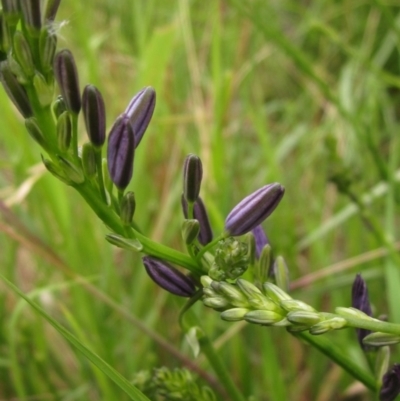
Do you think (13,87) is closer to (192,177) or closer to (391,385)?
(192,177)

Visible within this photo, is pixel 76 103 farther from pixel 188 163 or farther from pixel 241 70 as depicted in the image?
pixel 241 70

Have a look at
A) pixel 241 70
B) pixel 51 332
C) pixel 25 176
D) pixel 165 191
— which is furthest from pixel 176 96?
pixel 51 332

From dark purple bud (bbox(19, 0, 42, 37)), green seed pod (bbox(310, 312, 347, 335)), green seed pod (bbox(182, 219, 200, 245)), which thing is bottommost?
green seed pod (bbox(310, 312, 347, 335))

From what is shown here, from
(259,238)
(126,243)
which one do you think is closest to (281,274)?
(259,238)

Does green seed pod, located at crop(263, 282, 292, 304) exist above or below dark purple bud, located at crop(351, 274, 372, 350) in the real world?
above

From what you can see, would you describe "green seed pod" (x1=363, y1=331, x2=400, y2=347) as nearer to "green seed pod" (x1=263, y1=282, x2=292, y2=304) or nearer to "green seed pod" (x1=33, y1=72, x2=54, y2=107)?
"green seed pod" (x1=263, y1=282, x2=292, y2=304)

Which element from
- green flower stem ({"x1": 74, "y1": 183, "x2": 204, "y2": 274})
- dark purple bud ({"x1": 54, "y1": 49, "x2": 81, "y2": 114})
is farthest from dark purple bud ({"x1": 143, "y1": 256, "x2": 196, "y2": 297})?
dark purple bud ({"x1": 54, "y1": 49, "x2": 81, "y2": 114})

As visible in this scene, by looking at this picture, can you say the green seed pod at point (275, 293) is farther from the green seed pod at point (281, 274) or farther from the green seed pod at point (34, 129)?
the green seed pod at point (34, 129)
